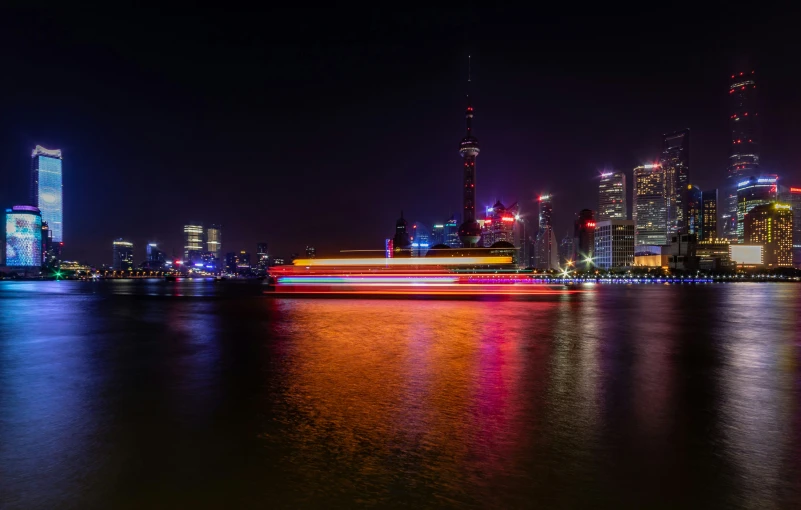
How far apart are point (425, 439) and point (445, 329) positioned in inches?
→ 441

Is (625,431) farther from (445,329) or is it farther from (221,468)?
(445,329)

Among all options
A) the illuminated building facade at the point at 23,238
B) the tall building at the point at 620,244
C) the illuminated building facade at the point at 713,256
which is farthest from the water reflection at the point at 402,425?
the illuminated building facade at the point at 23,238

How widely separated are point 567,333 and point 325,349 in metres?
8.80

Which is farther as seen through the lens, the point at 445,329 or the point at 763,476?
the point at 445,329

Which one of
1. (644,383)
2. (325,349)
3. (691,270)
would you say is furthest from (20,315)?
(691,270)

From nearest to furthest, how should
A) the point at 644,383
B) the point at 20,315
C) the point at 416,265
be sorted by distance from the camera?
the point at 644,383 < the point at 20,315 < the point at 416,265

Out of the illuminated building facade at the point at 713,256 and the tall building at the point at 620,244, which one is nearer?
the illuminated building facade at the point at 713,256

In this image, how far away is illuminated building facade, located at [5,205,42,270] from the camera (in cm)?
18538

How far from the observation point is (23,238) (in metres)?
187

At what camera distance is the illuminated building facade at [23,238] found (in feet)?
608

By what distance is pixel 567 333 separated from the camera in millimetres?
15867

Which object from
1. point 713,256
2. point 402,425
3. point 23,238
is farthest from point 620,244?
point 23,238

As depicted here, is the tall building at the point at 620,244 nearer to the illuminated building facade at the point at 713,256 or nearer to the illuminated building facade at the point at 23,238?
the illuminated building facade at the point at 713,256

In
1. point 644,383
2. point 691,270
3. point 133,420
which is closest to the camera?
point 133,420
